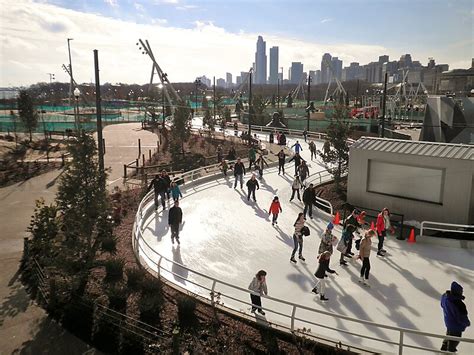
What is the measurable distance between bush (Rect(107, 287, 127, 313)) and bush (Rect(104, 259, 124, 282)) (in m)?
1.03

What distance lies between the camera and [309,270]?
35.2 feet

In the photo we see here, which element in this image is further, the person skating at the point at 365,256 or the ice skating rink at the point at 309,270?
the person skating at the point at 365,256

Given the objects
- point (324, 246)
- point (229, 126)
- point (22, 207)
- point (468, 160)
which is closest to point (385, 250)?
point (324, 246)

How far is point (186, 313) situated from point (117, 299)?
5.98 ft

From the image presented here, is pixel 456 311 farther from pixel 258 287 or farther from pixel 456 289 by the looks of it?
pixel 258 287

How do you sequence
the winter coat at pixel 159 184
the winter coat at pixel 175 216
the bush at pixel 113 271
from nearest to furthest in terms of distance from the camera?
the bush at pixel 113 271 < the winter coat at pixel 175 216 < the winter coat at pixel 159 184

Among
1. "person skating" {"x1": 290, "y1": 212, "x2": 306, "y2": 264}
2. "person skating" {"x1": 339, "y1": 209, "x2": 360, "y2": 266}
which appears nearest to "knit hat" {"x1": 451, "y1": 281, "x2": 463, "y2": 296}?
"person skating" {"x1": 339, "y1": 209, "x2": 360, "y2": 266}

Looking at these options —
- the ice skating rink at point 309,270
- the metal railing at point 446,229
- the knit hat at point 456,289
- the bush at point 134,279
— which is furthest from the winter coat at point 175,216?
the knit hat at point 456,289

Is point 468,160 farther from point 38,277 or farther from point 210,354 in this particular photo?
point 38,277

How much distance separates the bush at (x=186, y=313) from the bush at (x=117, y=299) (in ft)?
4.65

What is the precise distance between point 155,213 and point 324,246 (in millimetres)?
7811

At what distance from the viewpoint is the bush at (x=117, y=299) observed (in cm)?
911

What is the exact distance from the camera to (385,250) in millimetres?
12133

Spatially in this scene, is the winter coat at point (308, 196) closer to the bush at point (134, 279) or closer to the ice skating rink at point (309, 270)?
the ice skating rink at point (309, 270)
